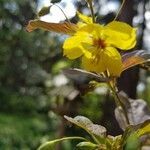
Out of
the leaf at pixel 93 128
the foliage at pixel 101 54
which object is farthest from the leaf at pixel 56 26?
the leaf at pixel 93 128

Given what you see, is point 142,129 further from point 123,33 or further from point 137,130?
point 123,33

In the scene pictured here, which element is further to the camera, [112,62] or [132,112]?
[132,112]

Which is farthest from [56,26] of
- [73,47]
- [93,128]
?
[93,128]

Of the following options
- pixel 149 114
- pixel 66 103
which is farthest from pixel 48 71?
pixel 149 114

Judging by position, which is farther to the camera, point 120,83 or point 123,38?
point 120,83

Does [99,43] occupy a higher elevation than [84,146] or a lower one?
higher

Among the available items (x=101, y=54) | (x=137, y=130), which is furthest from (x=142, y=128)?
(x=101, y=54)

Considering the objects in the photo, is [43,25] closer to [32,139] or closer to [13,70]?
[32,139]
